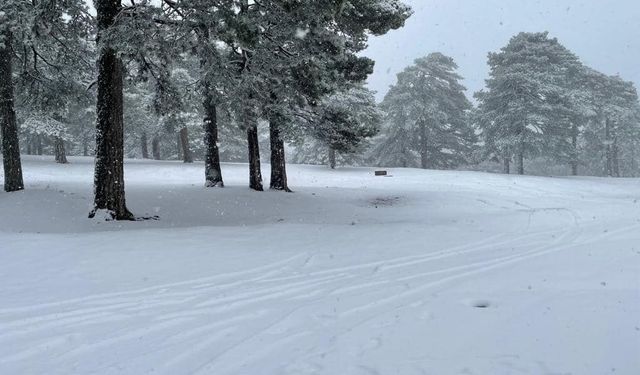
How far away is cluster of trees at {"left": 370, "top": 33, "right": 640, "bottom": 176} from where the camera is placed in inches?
1310

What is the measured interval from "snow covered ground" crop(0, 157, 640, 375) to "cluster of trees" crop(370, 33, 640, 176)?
75.3 ft

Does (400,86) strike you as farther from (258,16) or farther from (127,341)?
(127,341)

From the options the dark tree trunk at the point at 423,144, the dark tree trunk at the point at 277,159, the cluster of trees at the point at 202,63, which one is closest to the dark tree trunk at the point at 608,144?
the dark tree trunk at the point at 423,144

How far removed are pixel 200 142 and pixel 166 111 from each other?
28610 millimetres

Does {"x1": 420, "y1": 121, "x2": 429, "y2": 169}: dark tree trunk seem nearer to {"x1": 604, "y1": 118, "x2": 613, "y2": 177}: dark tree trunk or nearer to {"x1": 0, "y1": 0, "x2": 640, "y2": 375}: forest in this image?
{"x1": 0, "y1": 0, "x2": 640, "y2": 375}: forest

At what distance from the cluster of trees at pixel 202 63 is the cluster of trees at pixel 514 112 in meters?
21.6

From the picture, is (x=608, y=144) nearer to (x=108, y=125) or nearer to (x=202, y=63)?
(x=202, y=63)

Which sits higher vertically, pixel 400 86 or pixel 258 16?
pixel 400 86

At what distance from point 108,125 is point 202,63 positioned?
3697 mm

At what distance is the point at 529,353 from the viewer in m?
3.93

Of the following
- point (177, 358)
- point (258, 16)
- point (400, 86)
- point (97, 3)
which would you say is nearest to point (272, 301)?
point (177, 358)

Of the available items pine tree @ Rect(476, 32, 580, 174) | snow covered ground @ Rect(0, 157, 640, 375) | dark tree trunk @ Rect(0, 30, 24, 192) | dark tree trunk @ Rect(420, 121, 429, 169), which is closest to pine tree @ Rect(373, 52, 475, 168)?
dark tree trunk @ Rect(420, 121, 429, 169)

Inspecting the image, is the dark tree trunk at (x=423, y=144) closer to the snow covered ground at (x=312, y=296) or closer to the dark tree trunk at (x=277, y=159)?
the dark tree trunk at (x=277, y=159)

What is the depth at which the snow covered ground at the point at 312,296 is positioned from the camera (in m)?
3.98
